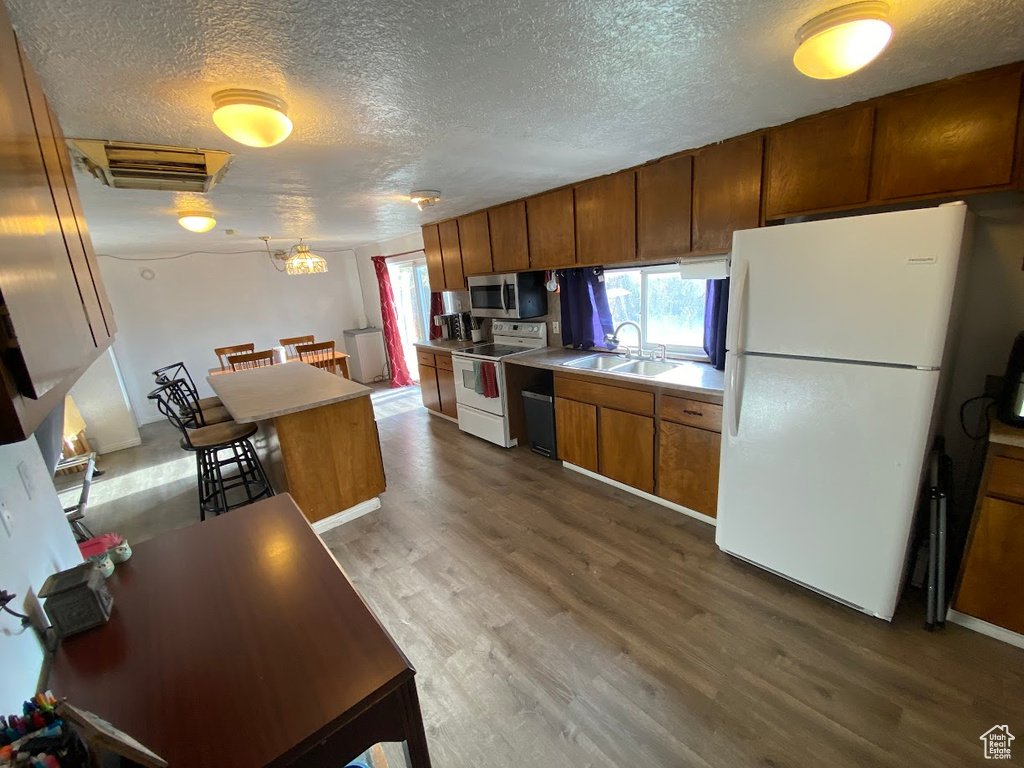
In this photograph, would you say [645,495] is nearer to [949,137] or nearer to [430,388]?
[949,137]

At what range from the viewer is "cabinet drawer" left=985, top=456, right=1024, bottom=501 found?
152 centimetres

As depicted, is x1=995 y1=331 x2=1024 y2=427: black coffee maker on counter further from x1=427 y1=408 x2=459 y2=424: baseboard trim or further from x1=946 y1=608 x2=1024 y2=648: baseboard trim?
x1=427 y1=408 x2=459 y2=424: baseboard trim

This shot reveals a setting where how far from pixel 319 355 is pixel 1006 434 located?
648cm

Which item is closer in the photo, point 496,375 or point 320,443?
point 320,443

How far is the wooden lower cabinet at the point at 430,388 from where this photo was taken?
4.84m

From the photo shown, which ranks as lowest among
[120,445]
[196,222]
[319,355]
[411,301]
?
[120,445]

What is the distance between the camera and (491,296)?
13.2ft

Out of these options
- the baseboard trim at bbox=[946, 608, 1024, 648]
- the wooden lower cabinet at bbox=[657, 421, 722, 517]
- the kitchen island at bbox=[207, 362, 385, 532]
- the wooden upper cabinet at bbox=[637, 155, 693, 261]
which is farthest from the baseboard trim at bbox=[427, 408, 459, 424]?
the baseboard trim at bbox=[946, 608, 1024, 648]

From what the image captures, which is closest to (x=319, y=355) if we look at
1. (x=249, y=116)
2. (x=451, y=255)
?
(x=451, y=255)

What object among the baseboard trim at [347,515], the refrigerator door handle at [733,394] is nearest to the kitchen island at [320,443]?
the baseboard trim at [347,515]

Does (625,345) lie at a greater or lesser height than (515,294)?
lesser

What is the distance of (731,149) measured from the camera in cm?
215

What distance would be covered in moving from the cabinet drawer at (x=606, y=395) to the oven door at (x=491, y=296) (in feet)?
3.28

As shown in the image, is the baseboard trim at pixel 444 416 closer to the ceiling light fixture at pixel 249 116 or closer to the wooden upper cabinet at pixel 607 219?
the wooden upper cabinet at pixel 607 219
